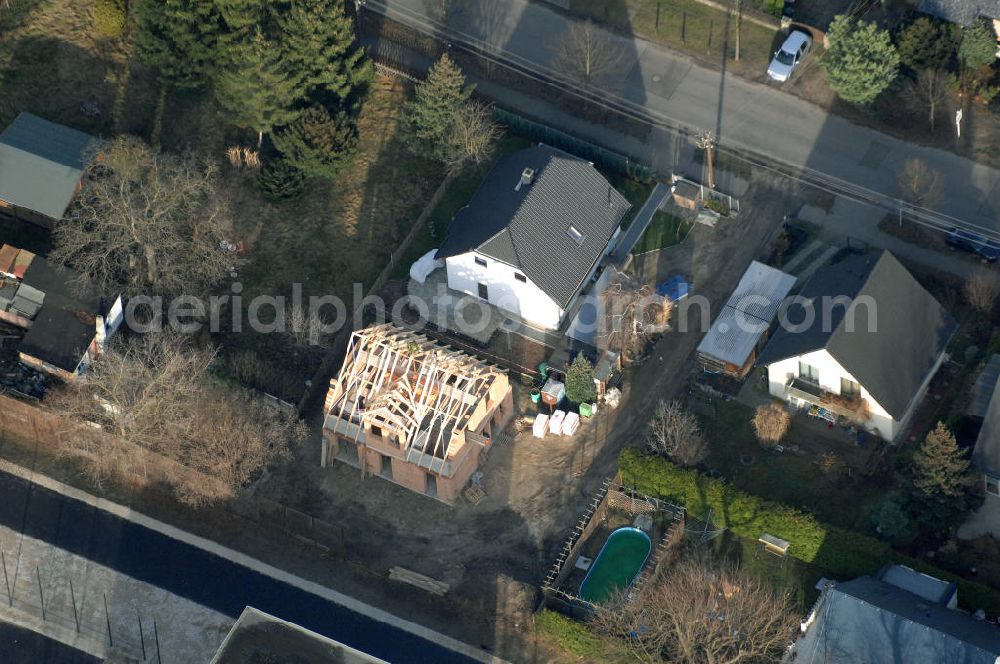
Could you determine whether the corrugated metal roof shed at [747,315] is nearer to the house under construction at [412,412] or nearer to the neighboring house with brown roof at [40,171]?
the house under construction at [412,412]

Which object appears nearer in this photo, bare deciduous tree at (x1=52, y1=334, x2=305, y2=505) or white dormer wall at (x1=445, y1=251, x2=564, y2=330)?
bare deciduous tree at (x1=52, y1=334, x2=305, y2=505)

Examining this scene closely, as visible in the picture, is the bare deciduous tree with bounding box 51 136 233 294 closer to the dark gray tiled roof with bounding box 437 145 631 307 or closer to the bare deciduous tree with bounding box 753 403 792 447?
the dark gray tiled roof with bounding box 437 145 631 307

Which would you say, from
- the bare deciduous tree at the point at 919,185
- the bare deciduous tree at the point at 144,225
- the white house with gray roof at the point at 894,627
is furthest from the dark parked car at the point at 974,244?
the bare deciduous tree at the point at 144,225

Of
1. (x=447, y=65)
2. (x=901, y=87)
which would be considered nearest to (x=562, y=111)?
(x=447, y=65)

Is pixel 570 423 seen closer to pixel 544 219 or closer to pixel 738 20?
pixel 544 219

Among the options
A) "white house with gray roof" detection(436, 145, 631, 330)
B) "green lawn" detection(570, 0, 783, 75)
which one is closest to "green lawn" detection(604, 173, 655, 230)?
"white house with gray roof" detection(436, 145, 631, 330)

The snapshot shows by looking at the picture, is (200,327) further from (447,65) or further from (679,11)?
(679,11)
